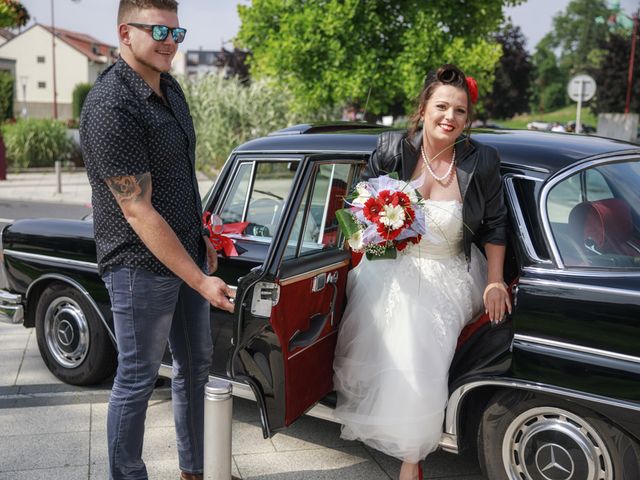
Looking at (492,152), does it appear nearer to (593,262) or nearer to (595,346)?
(593,262)

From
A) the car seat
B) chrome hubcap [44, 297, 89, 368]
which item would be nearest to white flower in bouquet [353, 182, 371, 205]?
the car seat

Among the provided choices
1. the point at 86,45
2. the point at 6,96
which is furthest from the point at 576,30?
the point at 6,96

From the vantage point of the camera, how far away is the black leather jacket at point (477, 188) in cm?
296

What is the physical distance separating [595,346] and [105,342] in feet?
9.69

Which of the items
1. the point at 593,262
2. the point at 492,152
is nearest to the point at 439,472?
the point at 593,262

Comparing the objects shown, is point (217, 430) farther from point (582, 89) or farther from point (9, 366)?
point (582, 89)

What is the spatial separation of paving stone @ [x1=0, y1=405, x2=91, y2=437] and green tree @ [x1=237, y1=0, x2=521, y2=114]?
34.8ft

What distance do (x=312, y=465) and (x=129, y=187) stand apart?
1.86 meters

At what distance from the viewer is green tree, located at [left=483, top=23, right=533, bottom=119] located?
4956 centimetres

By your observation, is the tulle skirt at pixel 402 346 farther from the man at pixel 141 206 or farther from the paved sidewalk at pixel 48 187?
the paved sidewalk at pixel 48 187

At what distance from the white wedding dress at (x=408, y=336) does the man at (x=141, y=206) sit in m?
0.77

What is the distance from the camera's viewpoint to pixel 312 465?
11.7ft

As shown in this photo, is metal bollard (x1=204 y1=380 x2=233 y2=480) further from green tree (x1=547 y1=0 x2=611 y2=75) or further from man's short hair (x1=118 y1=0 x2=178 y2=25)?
green tree (x1=547 y1=0 x2=611 y2=75)

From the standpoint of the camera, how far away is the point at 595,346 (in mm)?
2627
